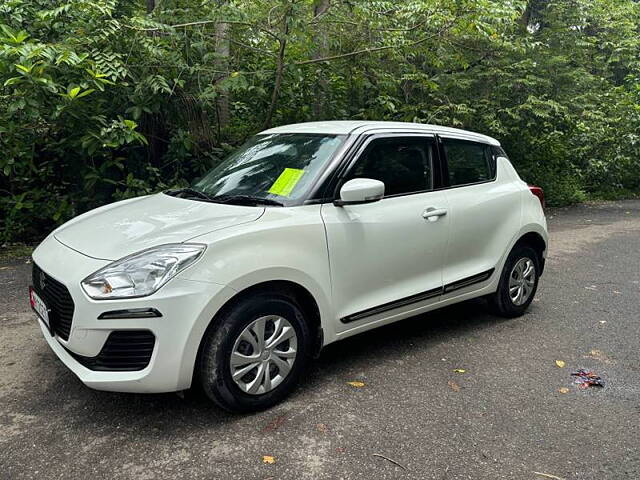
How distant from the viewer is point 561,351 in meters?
4.29

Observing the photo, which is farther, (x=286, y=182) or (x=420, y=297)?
(x=420, y=297)

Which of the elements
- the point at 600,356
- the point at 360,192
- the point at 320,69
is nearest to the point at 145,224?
the point at 360,192

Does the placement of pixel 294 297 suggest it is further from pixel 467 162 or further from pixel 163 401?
pixel 467 162

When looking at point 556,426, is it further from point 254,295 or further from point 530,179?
point 530,179

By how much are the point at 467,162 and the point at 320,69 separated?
4807mm

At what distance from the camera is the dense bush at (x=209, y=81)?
20.8ft

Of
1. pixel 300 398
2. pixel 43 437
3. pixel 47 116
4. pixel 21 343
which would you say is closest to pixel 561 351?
pixel 300 398

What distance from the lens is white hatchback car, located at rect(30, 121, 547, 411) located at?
9.37 ft

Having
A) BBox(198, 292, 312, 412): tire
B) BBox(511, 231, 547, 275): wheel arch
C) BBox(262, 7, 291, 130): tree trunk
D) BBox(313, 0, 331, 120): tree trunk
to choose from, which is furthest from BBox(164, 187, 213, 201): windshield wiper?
BBox(313, 0, 331, 120): tree trunk

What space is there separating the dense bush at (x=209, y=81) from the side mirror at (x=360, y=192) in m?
3.72

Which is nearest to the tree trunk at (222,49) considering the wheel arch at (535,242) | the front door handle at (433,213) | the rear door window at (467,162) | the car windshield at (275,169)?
the car windshield at (275,169)

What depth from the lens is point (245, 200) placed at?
3.61 metres

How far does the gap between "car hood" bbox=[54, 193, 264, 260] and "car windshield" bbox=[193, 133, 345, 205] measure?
221mm

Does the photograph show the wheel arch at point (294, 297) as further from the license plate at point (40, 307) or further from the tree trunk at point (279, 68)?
the tree trunk at point (279, 68)
